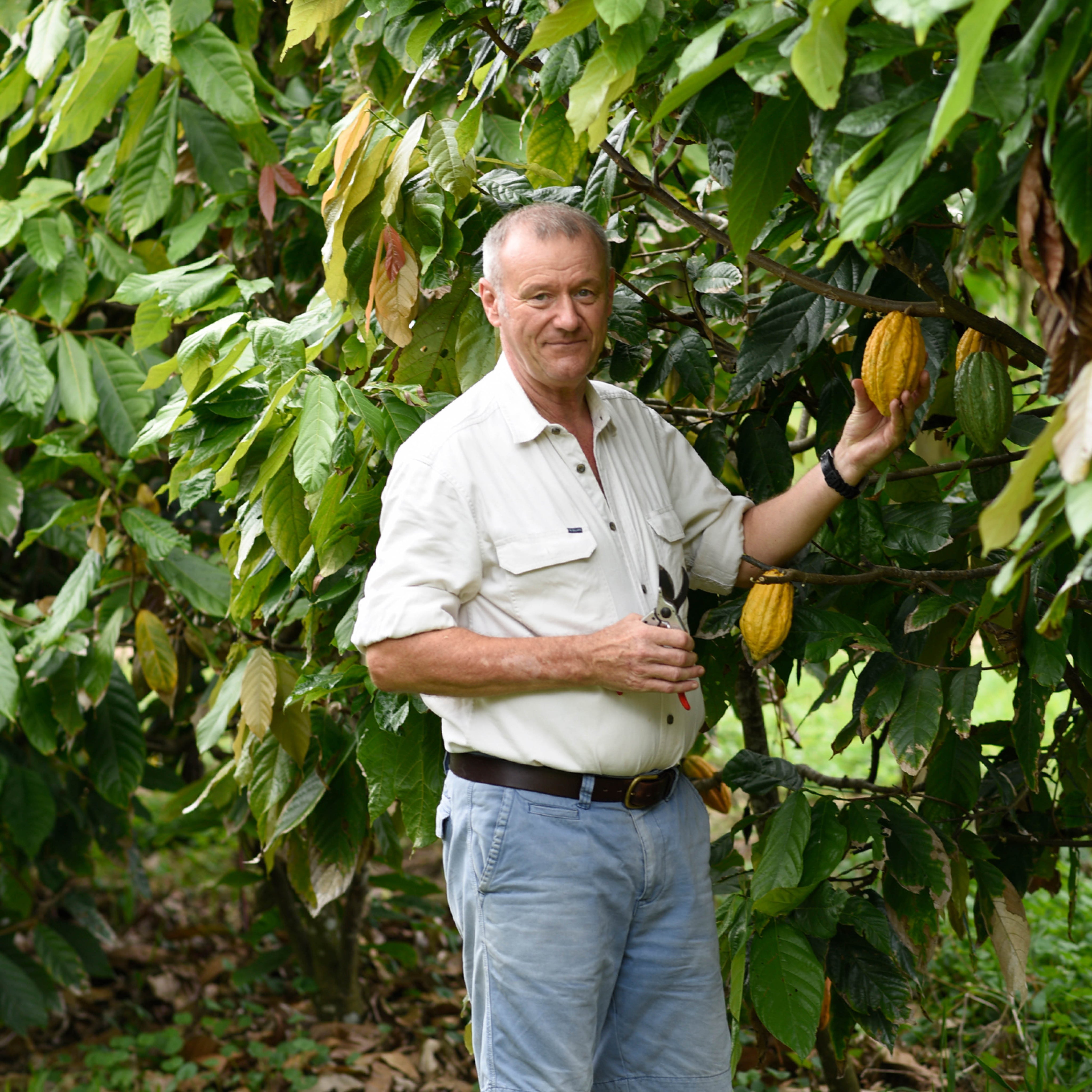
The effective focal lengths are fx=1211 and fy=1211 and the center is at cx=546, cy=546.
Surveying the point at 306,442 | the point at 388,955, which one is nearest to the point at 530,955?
the point at 306,442

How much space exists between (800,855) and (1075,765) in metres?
0.52

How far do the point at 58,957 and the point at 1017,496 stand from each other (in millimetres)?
3143

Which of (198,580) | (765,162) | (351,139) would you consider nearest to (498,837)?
(765,162)

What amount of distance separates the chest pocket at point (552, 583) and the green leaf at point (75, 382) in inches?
54.1

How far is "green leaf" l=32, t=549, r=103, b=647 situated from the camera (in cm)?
248

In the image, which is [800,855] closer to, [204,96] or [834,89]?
[834,89]

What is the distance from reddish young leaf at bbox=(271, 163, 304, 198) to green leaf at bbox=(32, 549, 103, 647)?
2.80 ft

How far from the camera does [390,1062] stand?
315 cm

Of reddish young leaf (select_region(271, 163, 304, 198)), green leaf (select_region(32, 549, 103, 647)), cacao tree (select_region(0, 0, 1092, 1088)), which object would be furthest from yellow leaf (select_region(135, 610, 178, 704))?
reddish young leaf (select_region(271, 163, 304, 198))

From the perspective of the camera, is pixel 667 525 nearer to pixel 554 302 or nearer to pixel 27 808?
pixel 554 302

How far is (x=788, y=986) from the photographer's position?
1.76 m

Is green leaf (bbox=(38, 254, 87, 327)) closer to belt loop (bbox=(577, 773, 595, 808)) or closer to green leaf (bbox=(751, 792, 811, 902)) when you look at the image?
belt loop (bbox=(577, 773, 595, 808))

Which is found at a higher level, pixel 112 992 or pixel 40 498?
pixel 40 498

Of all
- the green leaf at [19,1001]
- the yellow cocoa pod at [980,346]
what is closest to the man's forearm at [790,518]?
the yellow cocoa pod at [980,346]
